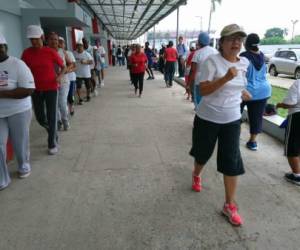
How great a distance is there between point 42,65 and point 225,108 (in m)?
2.71

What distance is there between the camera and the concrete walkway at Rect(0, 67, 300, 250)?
2.59 m

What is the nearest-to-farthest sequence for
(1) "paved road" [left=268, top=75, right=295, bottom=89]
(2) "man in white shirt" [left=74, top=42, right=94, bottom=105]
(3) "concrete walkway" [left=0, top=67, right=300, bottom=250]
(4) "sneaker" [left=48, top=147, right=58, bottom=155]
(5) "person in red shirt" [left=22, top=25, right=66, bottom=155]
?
(3) "concrete walkway" [left=0, top=67, right=300, bottom=250] → (5) "person in red shirt" [left=22, top=25, right=66, bottom=155] → (4) "sneaker" [left=48, top=147, right=58, bottom=155] → (2) "man in white shirt" [left=74, top=42, right=94, bottom=105] → (1) "paved road" [left=268, top=75, right=295, bottom=89]

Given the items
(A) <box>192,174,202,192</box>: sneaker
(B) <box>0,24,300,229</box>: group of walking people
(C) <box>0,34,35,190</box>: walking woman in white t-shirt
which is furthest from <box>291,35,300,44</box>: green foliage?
(C) <box>0,34,35,190</box>: walking woman in white t-shirt

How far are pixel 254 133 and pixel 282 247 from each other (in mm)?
2469

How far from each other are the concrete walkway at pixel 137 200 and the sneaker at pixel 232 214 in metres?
0.06

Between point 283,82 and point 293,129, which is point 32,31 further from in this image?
point 283,82

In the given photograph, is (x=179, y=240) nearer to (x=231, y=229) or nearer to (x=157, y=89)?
(x=231, y=229)

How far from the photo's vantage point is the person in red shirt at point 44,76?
13.3 ft

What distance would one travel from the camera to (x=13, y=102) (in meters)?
3.37

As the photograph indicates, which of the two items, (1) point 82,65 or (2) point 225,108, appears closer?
(2) point 225,108

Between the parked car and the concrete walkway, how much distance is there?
11832mm

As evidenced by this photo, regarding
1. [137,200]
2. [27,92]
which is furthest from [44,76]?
[137,200]

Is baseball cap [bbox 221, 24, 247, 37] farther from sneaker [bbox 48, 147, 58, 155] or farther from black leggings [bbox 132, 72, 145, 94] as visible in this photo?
black leggings [bbox 132, 72, 145, 94]

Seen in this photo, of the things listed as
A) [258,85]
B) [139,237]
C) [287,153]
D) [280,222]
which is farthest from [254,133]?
[139,237]
